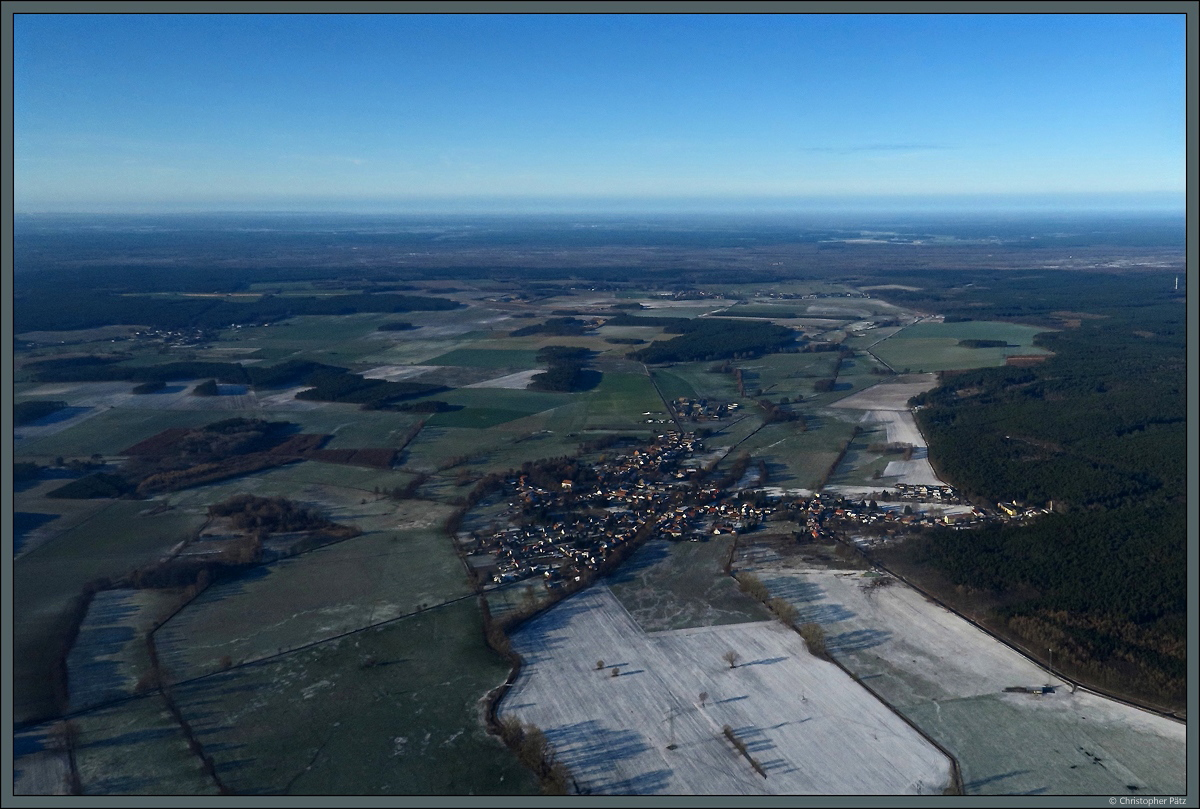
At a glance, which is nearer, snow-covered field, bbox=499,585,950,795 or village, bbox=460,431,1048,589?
snow-covered field, bbox=499,585,950,795

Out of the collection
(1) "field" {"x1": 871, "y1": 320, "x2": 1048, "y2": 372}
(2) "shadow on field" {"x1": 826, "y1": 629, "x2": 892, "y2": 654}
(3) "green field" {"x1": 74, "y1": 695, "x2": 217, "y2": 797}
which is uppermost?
(1) "field" {"x1": 871, "y1": 320, "x2": 1048, "y2": 372}

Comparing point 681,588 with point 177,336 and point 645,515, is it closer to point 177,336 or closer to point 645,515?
point 645,515

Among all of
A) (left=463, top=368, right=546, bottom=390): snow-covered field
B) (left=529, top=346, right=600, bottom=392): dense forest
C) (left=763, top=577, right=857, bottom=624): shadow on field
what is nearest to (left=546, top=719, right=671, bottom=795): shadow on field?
(left=763, top=577, right=857, bottom=624): shadow on field

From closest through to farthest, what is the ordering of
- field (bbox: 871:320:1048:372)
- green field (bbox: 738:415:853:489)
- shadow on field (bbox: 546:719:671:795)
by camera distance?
shadow on field (bbox: 546:719:671:795)
green field (bbox: 738:415:853:489)
field (bbox: 871:320:1048:372)

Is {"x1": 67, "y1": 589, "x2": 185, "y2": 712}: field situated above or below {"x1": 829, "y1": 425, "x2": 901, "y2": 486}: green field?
below

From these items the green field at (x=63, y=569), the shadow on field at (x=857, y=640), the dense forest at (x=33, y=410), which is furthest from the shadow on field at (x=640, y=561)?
the dense forest at (x=33, y=410)

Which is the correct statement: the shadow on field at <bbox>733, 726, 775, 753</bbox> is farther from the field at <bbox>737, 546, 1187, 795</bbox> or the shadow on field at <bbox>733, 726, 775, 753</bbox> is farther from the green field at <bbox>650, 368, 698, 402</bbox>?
the green field at <bbox>650, 368, 698, 402</bbox>
